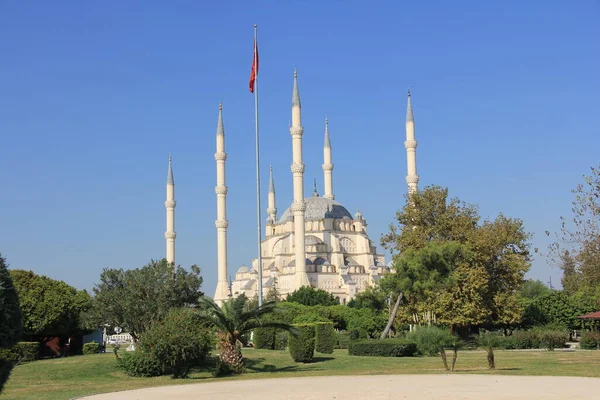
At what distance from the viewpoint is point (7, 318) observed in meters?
13.7

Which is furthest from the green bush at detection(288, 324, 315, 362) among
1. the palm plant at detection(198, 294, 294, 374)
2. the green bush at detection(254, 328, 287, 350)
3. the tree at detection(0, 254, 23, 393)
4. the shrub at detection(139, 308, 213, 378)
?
the tree at detection(0, 254, 23, 393)

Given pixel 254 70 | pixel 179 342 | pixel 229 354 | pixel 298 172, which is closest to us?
pixel 179 342

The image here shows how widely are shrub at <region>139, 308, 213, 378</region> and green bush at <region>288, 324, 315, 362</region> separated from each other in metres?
4.68

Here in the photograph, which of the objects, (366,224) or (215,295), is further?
(366,224)

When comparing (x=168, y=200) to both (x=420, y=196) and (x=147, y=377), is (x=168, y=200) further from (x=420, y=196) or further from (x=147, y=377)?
(x=147, y=377)

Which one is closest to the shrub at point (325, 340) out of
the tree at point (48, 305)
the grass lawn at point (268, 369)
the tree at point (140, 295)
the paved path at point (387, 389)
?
the grass lawn at point (268, 369)

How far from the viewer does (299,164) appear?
71.9 metres

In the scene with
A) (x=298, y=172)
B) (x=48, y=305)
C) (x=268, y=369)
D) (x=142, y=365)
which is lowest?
(x=268, y=369)

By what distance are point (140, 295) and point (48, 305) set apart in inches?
300

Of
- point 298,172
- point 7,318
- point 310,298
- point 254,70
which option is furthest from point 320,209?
point 7,318

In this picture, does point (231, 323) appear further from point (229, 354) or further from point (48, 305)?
point (48, 305)

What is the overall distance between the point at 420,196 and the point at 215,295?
3706 centimetres

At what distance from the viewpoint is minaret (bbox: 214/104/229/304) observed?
250 ft

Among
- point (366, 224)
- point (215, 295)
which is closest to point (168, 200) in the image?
point (215, 295)
